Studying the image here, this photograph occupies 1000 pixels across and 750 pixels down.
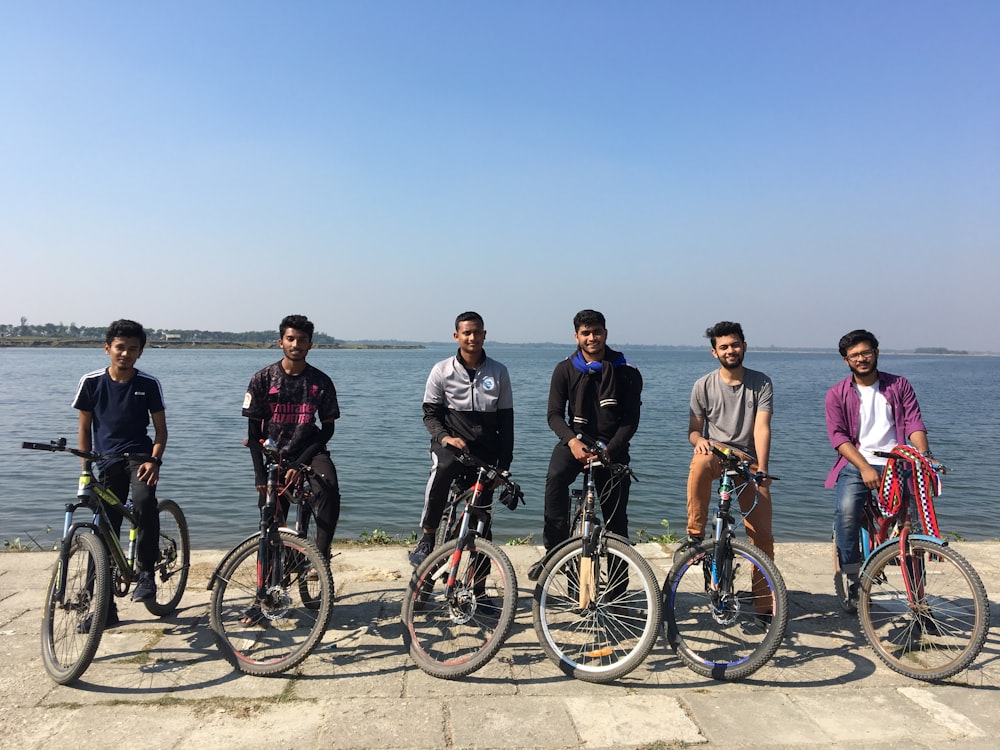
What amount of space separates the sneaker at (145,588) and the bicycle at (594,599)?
2.67 meters

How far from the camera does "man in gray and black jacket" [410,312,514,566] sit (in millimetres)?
4750

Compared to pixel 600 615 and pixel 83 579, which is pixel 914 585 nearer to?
pixel 600 615

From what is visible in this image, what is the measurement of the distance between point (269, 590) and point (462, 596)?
1.20m

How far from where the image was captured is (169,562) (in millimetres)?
4988

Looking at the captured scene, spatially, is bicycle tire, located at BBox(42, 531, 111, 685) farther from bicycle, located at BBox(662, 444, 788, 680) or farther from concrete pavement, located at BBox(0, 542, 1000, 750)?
bicycle, located at BBox(662, 444, 788, 680)

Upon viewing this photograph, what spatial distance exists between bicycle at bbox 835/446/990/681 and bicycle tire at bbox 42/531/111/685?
15.1 ft

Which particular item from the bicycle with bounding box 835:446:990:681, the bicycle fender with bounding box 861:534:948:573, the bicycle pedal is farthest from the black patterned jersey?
the bicycle with bounding box 835:446:990:681

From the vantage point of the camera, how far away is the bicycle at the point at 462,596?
A: 381 cm

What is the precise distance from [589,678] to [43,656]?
313 centimetres

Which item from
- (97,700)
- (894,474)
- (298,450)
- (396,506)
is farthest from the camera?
(396,506)

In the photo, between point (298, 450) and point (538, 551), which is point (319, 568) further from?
point (538, 551)

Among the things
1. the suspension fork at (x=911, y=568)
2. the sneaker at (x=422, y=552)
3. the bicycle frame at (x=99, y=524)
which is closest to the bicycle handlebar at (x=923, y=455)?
the suspension fork at (x=911, y=568)

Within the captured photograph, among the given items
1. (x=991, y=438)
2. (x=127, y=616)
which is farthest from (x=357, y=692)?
(x=991, y=438)

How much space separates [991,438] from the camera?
2350cm
